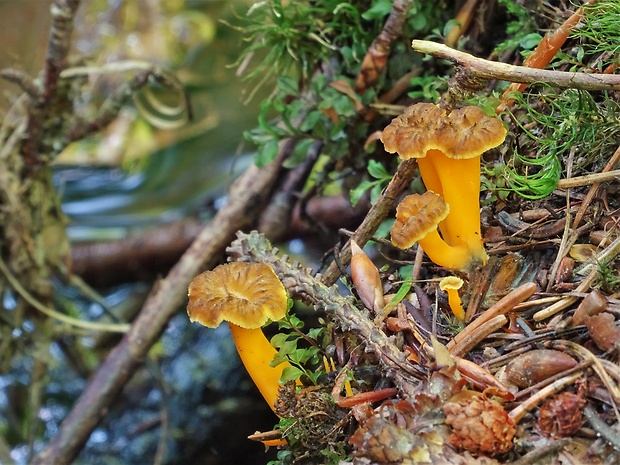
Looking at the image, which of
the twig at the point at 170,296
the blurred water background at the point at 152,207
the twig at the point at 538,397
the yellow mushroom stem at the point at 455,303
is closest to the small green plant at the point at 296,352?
the yellow mushroom stem at the point at 455,303

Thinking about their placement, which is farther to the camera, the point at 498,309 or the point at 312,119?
the point at 312,119

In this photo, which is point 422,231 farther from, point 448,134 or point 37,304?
point 37,304

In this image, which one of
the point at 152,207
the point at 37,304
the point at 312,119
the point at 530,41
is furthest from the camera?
the point at 152,207

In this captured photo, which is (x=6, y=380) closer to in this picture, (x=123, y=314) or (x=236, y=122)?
(x=123, y=314)

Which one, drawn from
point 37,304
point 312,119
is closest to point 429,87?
point 312,119

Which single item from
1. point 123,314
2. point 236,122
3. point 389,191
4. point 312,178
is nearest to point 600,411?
point 389,191

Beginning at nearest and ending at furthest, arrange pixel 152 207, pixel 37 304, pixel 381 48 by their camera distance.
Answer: pixel 381 48 → pixel 37 304 → pixel 152 207

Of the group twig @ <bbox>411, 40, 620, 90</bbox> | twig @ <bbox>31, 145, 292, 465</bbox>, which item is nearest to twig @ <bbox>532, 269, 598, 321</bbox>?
twig @ <bbox>411, 40, 620, 90</bbox>

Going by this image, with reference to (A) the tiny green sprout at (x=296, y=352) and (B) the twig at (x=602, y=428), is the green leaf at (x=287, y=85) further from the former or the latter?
(B) the twig at (x=602, y=428)
